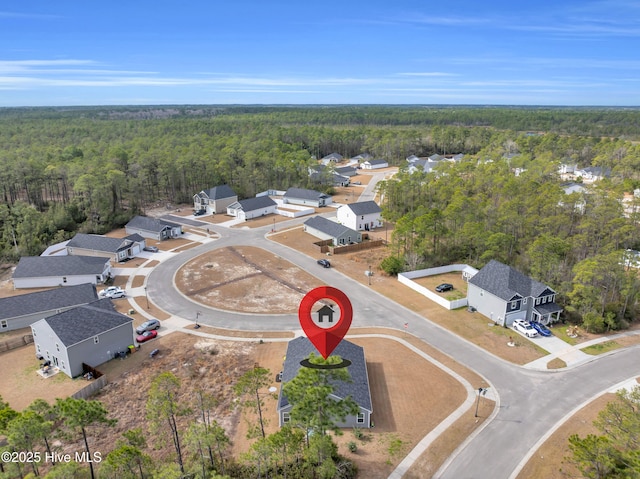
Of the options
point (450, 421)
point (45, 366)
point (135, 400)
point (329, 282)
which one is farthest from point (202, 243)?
point (450, 421)

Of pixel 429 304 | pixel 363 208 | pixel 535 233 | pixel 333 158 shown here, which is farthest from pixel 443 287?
pixel 333 158

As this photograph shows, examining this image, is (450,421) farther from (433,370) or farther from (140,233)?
(140,233)

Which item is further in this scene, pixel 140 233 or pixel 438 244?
pixel 140 233

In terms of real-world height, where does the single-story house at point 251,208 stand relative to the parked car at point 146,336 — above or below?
above

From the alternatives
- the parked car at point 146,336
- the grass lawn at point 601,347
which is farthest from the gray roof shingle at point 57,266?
the grass lawn at point 601,347

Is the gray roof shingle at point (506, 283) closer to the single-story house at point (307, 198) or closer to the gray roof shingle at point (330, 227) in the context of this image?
the gray roof shingle at point (330, 227)

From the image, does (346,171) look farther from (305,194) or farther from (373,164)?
(305,194)

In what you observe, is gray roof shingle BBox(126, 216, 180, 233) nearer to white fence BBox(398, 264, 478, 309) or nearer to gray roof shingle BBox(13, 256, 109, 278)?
gray roof shingle BBox(13, 256, 109, 278)
